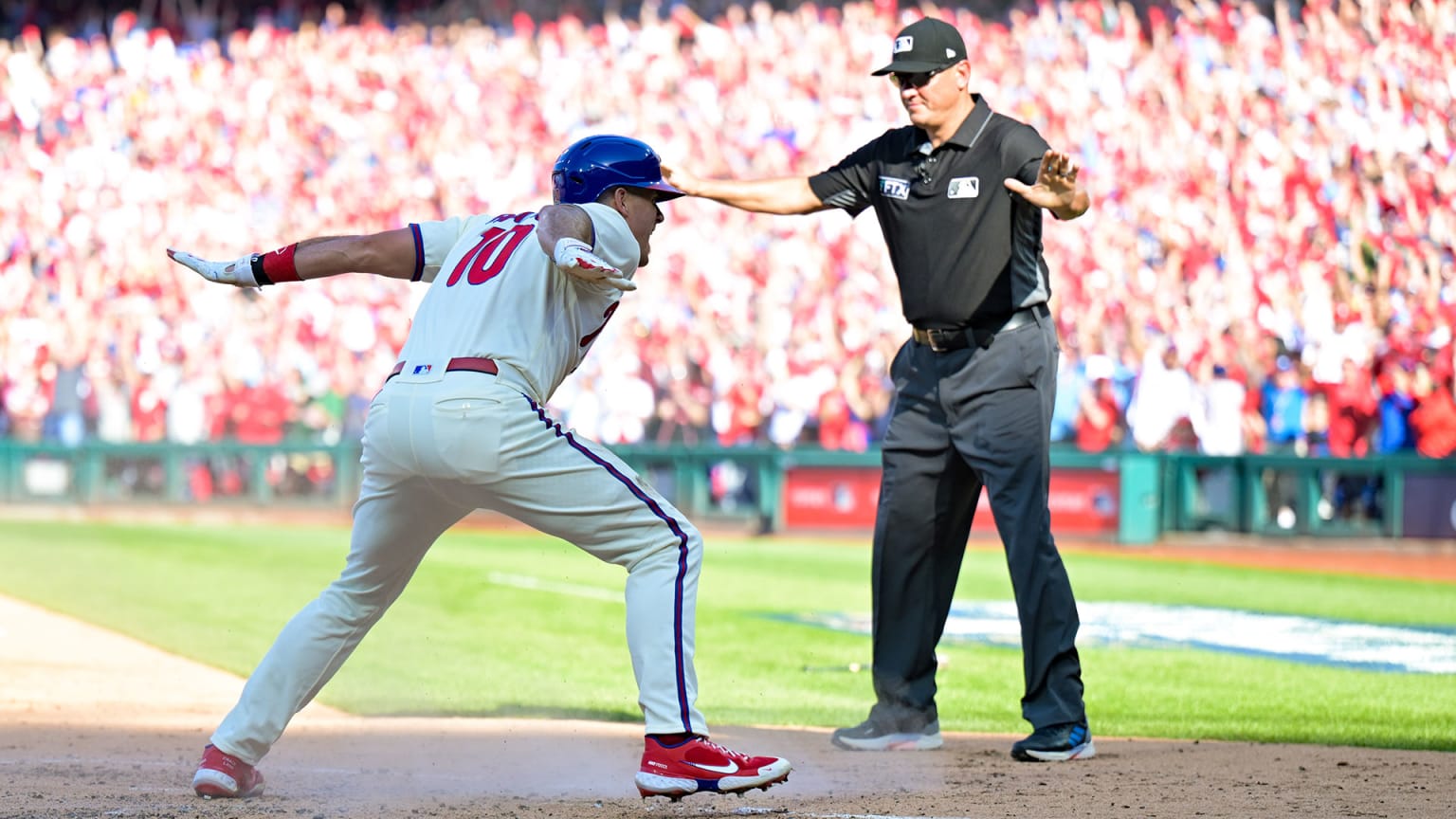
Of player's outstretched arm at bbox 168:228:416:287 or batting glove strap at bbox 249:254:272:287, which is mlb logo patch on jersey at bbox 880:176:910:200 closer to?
player's outstretched arm at bbox 168:228:416:287

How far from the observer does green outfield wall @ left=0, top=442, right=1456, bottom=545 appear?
51.0 feet

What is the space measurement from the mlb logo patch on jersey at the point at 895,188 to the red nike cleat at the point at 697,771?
2.25 meters

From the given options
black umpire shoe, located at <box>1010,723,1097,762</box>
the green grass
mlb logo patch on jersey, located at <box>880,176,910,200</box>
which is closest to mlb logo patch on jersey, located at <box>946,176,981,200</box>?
mlb logo patch on jersey, located at <box>880,176,910,200</box>

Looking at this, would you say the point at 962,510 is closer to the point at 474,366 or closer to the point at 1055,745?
the point at 1055,745

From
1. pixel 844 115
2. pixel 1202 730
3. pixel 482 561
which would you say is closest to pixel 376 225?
pixel 844 115

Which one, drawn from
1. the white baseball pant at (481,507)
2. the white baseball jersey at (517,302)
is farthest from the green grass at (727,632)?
the white baseball jersey at (517,302)

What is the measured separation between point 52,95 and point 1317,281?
2054cm

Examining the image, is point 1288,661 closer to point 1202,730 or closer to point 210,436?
point 1202,730

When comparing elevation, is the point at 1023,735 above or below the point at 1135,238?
below

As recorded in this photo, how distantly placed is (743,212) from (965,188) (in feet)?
51.8

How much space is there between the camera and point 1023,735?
6359mm

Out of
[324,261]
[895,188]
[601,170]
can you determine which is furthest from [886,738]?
[324,261]

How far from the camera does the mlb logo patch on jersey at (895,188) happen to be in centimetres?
582

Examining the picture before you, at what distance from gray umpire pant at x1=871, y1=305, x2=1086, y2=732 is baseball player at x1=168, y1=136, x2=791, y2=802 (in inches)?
59.5
